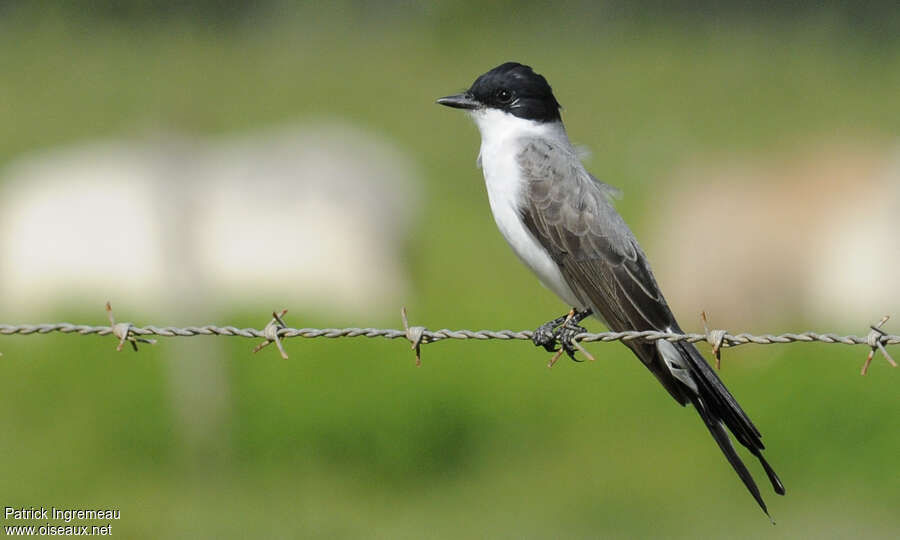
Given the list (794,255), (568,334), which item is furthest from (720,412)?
(794,255)

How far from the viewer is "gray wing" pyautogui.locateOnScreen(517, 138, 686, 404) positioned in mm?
5715

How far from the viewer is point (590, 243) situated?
586 centimetres

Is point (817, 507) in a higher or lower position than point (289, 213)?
lower

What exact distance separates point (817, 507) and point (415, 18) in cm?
2008

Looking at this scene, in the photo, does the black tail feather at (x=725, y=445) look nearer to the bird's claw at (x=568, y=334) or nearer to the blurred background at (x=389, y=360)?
the bird's claw at (x=568, y=334)

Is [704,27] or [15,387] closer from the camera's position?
[15,387]

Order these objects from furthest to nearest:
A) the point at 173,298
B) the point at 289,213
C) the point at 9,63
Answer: the point at 9,63
the point at 289,213
the point at 173,298

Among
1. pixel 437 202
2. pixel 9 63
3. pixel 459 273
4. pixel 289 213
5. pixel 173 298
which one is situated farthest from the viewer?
pixel 9 63

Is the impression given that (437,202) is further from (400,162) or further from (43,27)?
(43,27)

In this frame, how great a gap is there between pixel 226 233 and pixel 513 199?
5305mm

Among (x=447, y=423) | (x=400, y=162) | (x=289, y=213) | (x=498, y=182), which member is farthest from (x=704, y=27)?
(x=498, y=182)

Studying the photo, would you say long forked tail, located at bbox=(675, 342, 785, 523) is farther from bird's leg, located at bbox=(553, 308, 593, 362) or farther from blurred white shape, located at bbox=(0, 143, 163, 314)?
blurred white shape, located at bbox=(0, 143, 163, 314)

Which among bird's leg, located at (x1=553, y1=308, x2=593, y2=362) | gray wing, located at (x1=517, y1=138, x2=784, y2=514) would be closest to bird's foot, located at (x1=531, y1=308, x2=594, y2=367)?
bird's leg, located at (x1=553, y1=308, x2=593, y2=362)

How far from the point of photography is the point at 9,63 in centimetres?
2606
